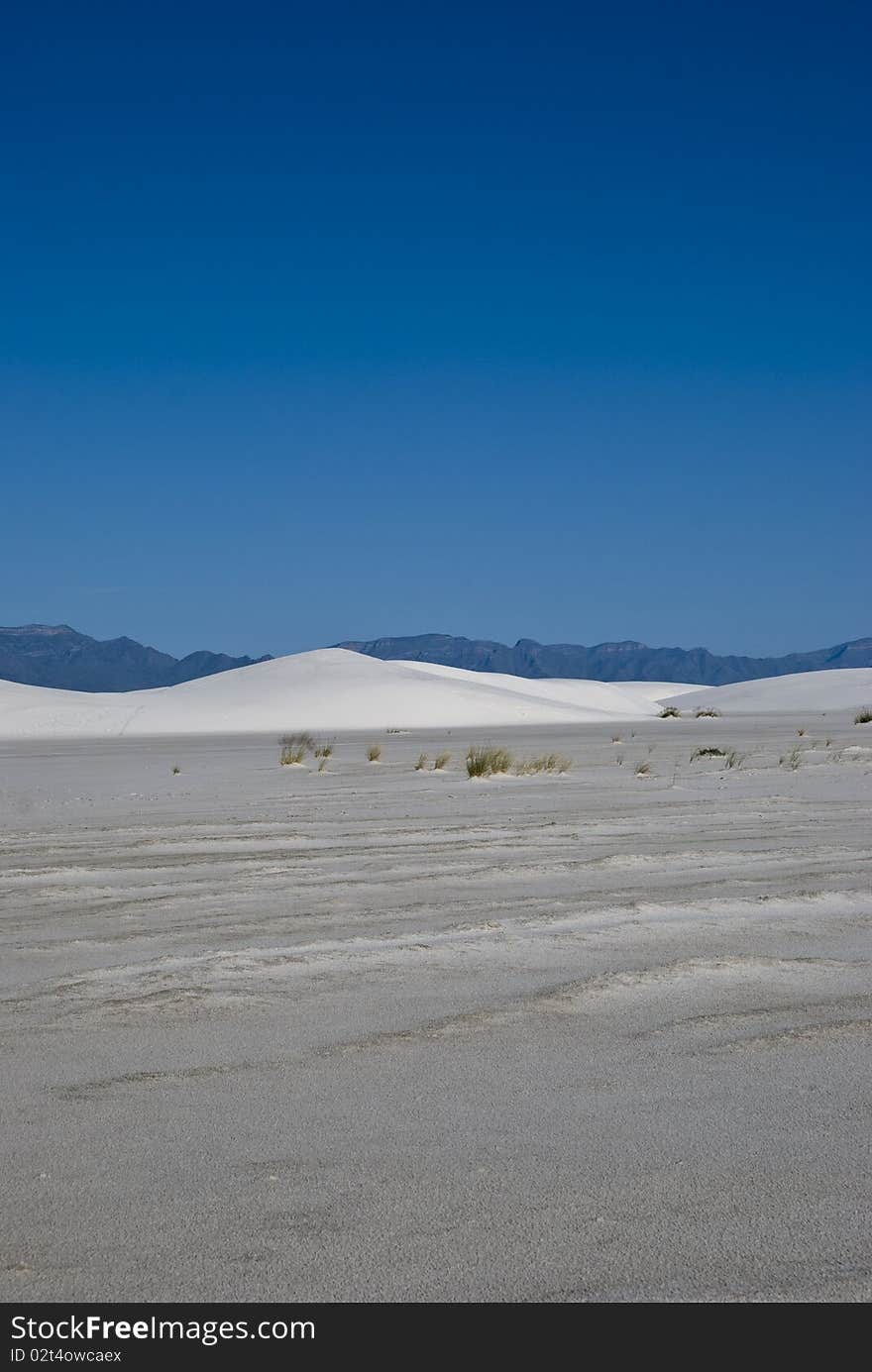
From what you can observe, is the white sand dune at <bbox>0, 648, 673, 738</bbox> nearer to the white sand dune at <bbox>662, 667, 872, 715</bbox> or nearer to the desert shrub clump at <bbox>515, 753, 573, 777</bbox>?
the white sand dune at <bbox>662, 667, 872, 715</bbox>

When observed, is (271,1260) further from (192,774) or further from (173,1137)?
(192,774)

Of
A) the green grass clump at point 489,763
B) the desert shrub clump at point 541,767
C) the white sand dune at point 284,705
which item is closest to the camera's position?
the green grass clump at point 489,763

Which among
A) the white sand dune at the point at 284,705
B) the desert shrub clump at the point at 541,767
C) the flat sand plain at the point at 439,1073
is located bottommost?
the flat sand plain at the point at 439,1073

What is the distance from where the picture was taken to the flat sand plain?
3236 mm

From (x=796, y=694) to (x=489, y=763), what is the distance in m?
81.7

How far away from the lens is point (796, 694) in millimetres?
97938

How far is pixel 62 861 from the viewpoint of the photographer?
33.8 feet

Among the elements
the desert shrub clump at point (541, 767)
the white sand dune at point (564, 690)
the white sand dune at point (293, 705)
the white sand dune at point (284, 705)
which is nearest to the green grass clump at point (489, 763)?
the desert shrub clump at point (541, 767)

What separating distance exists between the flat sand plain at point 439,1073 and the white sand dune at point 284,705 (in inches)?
1634

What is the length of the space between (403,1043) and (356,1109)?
2.74 ft

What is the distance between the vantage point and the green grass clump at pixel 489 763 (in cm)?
1975

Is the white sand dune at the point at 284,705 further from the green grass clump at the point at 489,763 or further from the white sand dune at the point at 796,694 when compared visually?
the green grass clump at the point at 489,763

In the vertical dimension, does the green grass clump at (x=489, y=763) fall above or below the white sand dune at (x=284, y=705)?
below
